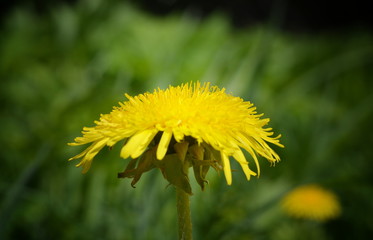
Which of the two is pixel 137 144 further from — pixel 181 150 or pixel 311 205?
pixel 311 205

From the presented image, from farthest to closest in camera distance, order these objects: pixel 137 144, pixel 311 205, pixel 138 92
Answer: pixel 138 92 < pixel 311 205 < pixel 137 144

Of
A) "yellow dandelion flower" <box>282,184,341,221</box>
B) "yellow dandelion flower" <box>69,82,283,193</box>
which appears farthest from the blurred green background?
"yellow dandelion flower" <box>69,82,283,193</box>

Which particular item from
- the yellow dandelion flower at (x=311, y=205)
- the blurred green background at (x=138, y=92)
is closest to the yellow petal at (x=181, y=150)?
the blurred green background at (x=138, y=92)

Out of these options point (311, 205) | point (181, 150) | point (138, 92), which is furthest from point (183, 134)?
point (138, 92)

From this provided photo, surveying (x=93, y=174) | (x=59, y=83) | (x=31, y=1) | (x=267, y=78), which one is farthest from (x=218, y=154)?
(x=31, y=1)

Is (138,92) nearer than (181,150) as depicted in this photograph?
No

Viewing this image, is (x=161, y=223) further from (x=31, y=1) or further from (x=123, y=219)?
(x=31, y=1)

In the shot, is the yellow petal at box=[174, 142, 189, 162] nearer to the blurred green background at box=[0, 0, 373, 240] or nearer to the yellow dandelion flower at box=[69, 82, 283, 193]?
the yellow dandelion flower at box=[69, 82, 283, 193]

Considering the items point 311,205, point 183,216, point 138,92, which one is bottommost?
point 183,216
